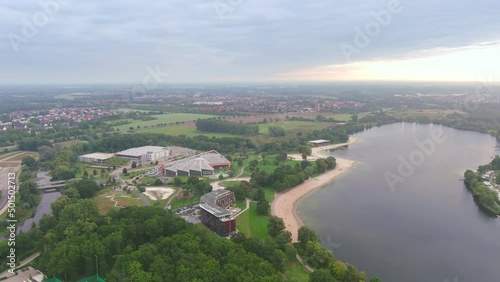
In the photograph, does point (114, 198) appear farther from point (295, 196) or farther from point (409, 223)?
point (409, 223)

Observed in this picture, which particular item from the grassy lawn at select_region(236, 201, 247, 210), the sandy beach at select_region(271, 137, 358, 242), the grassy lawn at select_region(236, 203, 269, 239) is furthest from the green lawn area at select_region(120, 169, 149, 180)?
the sandy beach at select_region(271, 137, 358, 242)

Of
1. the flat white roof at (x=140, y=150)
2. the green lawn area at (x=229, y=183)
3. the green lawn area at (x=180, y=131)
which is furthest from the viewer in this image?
the green lawn area at (x=180, y=131)

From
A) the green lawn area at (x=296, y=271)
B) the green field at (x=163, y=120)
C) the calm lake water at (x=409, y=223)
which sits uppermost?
the green lawn area at (x=296, y=271)

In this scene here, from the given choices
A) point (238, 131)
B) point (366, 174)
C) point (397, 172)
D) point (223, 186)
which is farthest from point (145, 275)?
point (238, 131)

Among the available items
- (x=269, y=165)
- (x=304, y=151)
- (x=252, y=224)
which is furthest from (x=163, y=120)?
(x=252, y=224)

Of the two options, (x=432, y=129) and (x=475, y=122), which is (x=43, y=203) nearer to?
(x=432, y=129)

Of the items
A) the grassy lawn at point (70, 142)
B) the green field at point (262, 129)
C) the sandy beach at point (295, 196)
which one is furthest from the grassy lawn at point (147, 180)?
the grassy lawn at point (70, 142)

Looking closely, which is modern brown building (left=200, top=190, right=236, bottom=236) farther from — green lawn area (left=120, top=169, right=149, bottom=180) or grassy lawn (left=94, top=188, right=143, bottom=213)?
green lawn area (left=120, top=169, right=149, bottom=180)

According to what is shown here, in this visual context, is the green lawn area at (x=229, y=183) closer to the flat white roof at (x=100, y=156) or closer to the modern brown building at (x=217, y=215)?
the modern brown building at (x=217, y=215)
